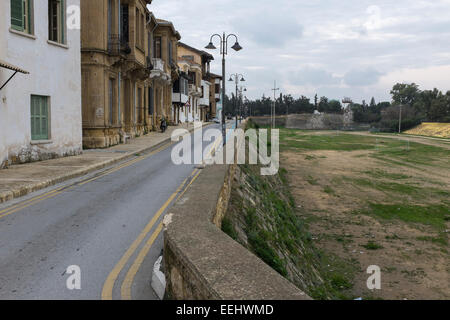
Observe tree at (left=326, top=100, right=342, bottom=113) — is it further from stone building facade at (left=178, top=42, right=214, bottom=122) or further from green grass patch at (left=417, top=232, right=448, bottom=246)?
green grass patch at (left=417, top=232, right=448, bottom=246)

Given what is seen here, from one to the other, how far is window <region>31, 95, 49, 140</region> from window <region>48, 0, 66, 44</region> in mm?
2934

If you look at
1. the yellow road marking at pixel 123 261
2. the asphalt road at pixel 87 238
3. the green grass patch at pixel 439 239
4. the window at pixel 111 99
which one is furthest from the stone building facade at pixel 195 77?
the yellow road marking at pixel 123 261

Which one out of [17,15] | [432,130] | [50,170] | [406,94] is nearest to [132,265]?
[50,170]

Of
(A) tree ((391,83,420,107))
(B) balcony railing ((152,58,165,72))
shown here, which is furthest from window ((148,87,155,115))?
(A) tree ((391,83,420,107))

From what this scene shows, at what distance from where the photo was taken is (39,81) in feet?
59.5

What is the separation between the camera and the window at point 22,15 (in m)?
16.4

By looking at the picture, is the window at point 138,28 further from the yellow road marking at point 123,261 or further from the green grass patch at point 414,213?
the yellow road marking at point 123,261

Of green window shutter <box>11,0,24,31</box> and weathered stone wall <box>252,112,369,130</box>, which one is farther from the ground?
green window shutter <box>11,0,24,31</box>

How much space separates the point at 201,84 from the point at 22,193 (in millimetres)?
70637

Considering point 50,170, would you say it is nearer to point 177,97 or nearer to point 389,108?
point 177,97

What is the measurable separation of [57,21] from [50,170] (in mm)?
7673

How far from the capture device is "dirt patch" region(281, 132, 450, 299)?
13.0 metres

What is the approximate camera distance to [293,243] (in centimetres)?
1407

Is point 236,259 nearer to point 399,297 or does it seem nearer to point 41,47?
point 399,297
